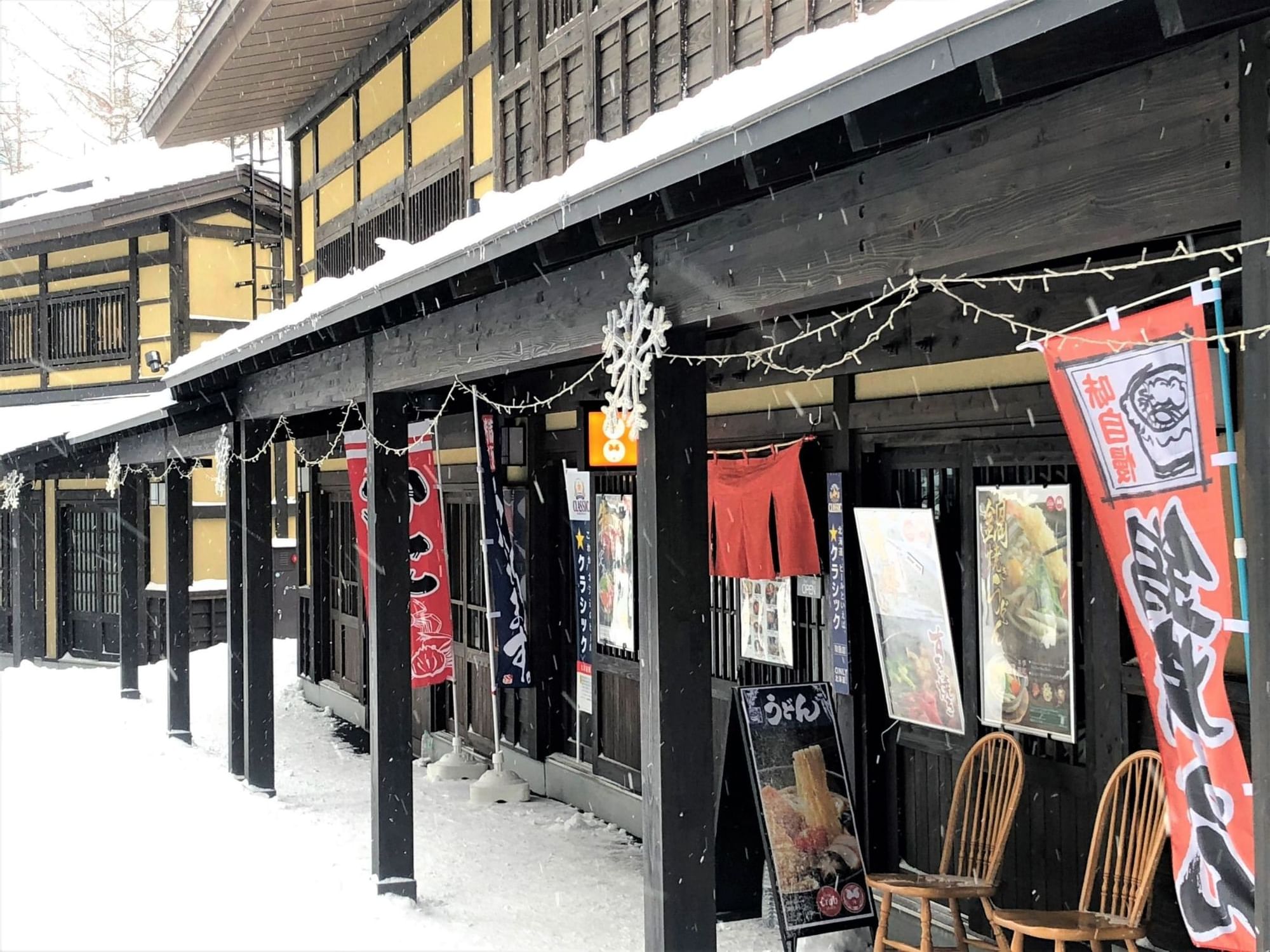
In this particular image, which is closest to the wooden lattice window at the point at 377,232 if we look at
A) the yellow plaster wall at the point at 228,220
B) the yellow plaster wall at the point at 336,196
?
the yellow plaster wall at the point at 336,196

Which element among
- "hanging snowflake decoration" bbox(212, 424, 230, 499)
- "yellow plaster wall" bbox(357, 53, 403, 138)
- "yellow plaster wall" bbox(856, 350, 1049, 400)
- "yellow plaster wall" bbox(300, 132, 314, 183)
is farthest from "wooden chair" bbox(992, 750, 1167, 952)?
"yellow plaster wall" bbox(300, 132, 314, 183)

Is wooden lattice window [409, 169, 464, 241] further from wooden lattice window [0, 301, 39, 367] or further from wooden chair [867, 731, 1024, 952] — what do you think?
wooden lattice window [0, 301, 39, 367]

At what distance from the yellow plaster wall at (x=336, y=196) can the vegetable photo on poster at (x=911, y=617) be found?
769cm

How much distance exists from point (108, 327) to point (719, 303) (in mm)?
18678

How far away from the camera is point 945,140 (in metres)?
3.08

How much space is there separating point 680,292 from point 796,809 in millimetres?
3094

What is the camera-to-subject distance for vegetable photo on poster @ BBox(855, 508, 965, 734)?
19.5 ft

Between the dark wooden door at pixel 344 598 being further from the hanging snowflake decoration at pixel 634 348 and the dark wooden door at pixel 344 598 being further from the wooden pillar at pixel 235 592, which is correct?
the hanging snowflake decoration at pixel 634 348

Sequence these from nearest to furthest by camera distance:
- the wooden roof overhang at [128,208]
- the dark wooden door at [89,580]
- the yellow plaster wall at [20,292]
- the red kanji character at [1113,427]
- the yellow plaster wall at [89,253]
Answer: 1. the red kanji character at [1113,427]
2. the wooden roof overhang at [128,208]
3. the yellow plaster wall at [89,253]
4. the dark wooden door at [89,580]
5. the yellow plaster wall at [20,292]

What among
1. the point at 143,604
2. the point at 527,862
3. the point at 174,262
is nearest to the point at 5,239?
the point at 174,262

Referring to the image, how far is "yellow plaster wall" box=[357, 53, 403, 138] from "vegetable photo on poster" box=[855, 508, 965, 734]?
652 cm

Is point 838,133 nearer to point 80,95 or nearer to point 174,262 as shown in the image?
point 174,262

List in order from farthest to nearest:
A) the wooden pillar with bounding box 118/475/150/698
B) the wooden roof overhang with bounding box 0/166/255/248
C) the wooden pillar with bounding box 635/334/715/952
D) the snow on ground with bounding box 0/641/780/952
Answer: the wooden roof overhang with bounding box 0/166/255/248 → the wooden pillar with bounding box 118/475/150/698 → the snow on ground with bounding box 0/641/780/952 → the wooden pillar with bounding box 635/334/715/952

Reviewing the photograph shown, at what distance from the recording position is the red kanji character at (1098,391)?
10.2ft
